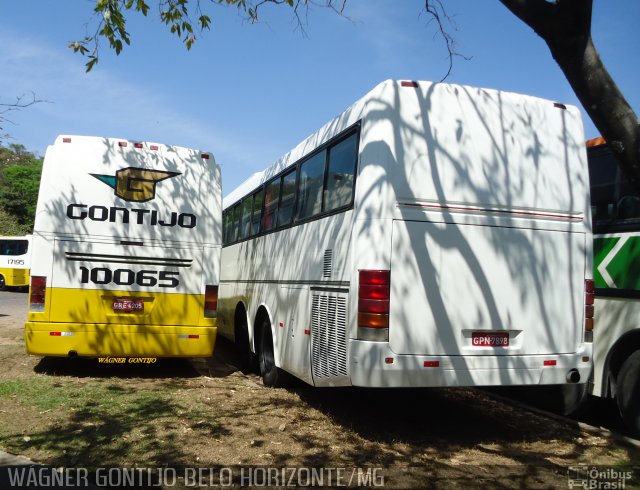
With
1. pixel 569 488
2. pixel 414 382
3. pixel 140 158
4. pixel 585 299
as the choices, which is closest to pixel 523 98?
pixel 585 299

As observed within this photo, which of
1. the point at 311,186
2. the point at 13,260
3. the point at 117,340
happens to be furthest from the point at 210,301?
the point at 13,260

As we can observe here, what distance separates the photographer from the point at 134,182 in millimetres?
8781

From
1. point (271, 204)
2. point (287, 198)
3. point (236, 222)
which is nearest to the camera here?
point (287, 198)

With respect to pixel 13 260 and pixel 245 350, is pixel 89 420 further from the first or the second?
pixel 13 260

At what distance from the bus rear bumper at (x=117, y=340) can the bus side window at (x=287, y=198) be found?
6.38ft

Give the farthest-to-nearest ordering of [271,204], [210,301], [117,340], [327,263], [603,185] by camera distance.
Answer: [271,204]
[210,301]
[117,340]
[603,185]
[327,263]

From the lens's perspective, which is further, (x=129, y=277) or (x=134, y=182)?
(x=134, y=182)

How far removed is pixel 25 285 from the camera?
33094 millimetres

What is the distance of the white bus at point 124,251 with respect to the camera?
8.30 m

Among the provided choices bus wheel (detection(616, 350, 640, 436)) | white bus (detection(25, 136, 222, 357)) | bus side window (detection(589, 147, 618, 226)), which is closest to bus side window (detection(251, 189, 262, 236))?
white bus (detection(25, 136, 222, 357))

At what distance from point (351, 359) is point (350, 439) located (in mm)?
914

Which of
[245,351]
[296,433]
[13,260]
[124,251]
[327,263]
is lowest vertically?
[296,433]

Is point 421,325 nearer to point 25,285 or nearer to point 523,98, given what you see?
point 523,98

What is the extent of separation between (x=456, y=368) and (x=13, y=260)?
1235 inches
